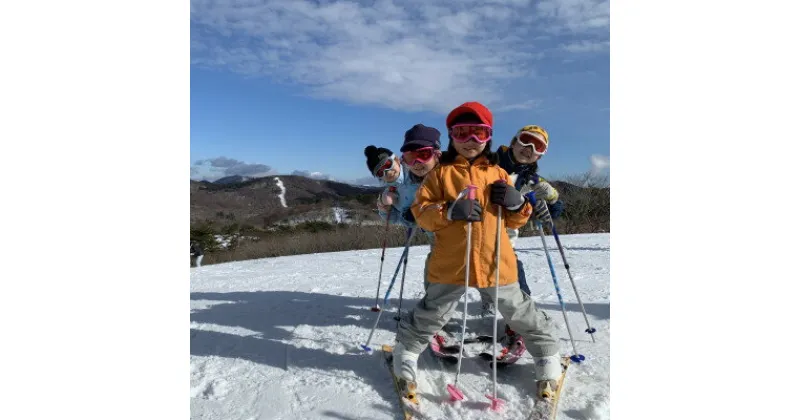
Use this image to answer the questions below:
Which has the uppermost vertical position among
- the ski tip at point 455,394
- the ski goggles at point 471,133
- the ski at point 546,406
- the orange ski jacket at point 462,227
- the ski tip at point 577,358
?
the ski goggles at point 471,133

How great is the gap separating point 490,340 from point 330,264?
468 centimetres

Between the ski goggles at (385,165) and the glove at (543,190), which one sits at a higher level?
the ski goggles at (385,165)

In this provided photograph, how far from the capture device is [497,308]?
9.20 ft

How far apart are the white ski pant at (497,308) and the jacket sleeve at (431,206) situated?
374 mm

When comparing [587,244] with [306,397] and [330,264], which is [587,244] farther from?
[306,397]

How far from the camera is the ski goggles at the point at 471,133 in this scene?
273 centimetres

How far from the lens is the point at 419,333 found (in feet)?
9.50

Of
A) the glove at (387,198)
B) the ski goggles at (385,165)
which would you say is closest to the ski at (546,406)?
the glove at (387,198)

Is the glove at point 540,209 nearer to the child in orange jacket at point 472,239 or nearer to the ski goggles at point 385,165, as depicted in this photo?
the child in orange jacket at point 472,239

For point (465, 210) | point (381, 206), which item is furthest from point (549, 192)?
point (381, 206)

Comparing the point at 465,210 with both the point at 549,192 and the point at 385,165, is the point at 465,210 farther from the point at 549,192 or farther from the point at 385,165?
the point at 385,165

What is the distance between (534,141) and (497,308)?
1143 mm

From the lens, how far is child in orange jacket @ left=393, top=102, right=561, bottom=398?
2682 mm

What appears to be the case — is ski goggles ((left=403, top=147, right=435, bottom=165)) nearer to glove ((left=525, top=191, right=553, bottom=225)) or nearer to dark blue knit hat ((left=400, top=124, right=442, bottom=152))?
dark blue knit hat ((left=400, top=124, right=442, bottom=152))
